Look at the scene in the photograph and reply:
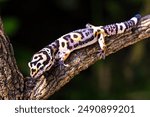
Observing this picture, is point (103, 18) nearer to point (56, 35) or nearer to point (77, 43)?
point (56, 35)

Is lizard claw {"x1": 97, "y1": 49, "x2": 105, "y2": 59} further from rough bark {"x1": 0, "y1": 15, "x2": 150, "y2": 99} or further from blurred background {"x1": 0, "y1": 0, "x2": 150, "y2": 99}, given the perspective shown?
blurred background {"x1": 0, "y1": 0, "x2": 150, "y2": 99}

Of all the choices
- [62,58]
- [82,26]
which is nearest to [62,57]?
[62,58]

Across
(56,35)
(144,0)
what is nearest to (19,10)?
(56,35)

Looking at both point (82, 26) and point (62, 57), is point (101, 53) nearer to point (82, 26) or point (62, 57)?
point (62, 57)

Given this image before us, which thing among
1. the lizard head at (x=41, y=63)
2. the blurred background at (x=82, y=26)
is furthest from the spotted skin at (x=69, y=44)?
the blurred background at (x=82, y=26)

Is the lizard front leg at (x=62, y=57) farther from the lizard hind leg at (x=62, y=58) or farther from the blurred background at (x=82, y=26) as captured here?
the blurred background at (x=82, y=26)
